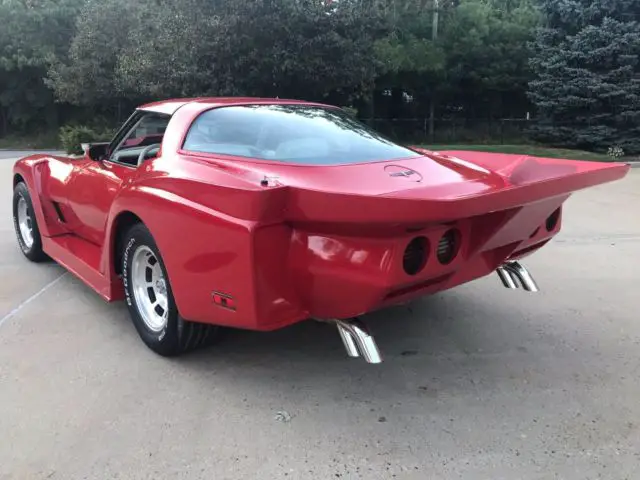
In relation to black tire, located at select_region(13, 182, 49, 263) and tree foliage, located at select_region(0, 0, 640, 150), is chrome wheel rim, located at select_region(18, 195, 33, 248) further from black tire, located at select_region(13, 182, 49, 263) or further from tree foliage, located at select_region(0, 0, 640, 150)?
tree foliage, located at select_region(0, 0, 640, 150)

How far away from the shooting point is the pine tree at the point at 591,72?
17203 mm

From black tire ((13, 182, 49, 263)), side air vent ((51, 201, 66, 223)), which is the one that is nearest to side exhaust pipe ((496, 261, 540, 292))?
side air vent ((51, 201, 66, 223))

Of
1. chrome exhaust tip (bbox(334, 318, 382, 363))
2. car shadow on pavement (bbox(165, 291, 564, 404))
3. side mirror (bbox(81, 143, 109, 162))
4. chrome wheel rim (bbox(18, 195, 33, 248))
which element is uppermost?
side mirror (bbox(81, 143, 109, 162))

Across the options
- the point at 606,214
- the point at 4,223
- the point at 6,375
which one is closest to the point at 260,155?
the point at 6,375

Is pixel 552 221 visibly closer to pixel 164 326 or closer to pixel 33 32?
pixel 164 326

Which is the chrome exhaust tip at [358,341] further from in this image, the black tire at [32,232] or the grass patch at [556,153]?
the grass patch at [556,153]

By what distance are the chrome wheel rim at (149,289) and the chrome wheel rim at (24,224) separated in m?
2.29

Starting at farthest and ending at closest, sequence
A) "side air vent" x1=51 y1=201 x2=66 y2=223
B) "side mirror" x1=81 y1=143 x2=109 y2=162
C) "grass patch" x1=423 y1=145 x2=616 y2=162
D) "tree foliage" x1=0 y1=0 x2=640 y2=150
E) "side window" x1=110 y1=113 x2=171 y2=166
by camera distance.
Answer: "grass patch" x1=423 y1=145 x2=616 y2=162 → "tree foliage" x1=0 y1=0 x2=640 y2=150 → "side air vent" x1=51 y1=201 x2=66 y2=223 → "side mirror" x1=81 y1=143 x2=109 y2=162 → "side window" x1=110 y1=113 x2=171 y2=166

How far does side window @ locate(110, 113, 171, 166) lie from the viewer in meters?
3.85

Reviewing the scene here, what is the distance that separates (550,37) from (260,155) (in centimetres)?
1887

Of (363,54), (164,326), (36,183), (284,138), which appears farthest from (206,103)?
(363,54)

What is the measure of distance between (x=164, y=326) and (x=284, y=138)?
1237 mm

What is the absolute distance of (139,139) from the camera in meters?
4.26

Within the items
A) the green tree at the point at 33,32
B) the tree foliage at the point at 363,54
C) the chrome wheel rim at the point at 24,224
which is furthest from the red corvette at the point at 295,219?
the green tree at the point at 33,32
